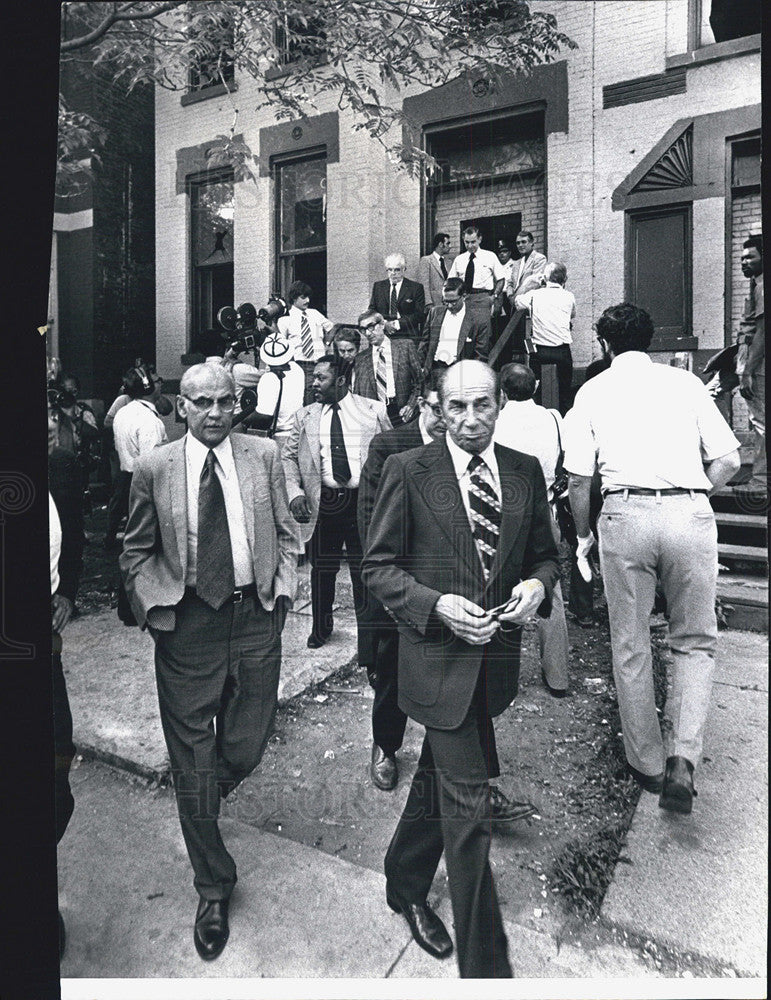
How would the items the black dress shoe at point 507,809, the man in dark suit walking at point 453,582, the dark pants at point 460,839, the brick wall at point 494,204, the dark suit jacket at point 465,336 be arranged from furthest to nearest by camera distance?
the brick wall at point 494,204 → the dark suit jacket at point 465,336 → the black dress shoe at point 507,809 → the man in dark suit walking at point 453,582 → the dark pants at point 460,839

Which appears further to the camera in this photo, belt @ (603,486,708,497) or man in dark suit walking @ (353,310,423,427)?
man in dark suit walking @ (353,310,423,427)

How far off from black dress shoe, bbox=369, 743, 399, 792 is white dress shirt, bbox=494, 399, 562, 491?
119 cm

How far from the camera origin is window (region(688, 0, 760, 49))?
7.47ft

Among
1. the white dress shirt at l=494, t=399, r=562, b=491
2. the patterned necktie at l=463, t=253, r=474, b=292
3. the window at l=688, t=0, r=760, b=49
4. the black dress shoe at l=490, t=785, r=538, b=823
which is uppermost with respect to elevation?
the window at l=688, t=0, r=760, b=49

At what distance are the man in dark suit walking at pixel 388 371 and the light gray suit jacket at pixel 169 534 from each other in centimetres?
70

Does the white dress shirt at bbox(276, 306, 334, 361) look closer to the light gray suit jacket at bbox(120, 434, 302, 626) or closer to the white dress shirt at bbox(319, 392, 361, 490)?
the white dress shirt at bbox(319, 392, 361, 490)

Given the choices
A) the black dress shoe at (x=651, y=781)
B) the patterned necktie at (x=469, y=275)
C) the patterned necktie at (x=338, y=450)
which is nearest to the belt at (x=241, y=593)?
the patterned necktie at (x=338, y=450)

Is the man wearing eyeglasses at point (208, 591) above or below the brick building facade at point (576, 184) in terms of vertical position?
below

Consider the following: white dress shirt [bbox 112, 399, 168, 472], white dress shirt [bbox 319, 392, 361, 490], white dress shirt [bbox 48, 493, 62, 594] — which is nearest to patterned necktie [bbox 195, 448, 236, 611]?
white dress shirt [bbox 112, 399, 168, 472]

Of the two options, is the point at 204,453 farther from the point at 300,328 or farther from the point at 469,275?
the point at 469,275

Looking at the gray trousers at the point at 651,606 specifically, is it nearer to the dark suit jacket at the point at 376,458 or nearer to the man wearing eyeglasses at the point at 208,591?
the dark suit jacket at the point at 376,458

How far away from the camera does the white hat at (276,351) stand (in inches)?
109

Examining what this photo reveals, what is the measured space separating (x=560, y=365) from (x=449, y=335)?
455 mm

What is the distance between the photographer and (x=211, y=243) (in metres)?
2.93
